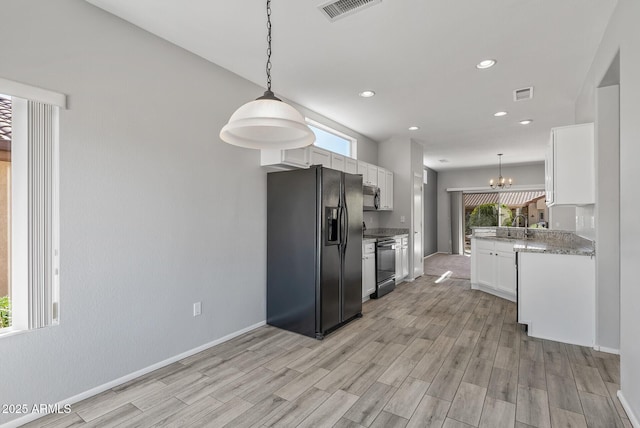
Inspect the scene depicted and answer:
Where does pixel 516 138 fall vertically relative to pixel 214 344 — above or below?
above

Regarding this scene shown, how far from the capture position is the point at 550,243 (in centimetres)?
448

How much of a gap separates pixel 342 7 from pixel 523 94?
288 centimetres

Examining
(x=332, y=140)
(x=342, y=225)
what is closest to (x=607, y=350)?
(x=342, y=225)

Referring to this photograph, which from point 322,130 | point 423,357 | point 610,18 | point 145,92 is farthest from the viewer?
point 322,130

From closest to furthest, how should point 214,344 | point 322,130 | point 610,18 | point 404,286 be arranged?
point 610,18 → point 214,344 → point 322,130 → point 404,286

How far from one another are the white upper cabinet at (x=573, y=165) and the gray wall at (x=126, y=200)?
3305 mm

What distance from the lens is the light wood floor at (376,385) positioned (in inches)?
78.8

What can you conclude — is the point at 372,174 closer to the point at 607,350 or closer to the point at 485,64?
the point at 485,64

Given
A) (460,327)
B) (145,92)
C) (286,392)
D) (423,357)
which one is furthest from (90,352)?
(460,327)

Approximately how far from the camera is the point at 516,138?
6.17 meters

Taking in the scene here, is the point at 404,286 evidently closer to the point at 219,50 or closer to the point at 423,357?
the point at 423,357

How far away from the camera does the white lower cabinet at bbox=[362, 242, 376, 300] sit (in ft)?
14.9

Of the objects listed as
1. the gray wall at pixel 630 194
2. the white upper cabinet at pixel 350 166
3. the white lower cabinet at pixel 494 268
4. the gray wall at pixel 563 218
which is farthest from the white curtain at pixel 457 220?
the gray wall at pixel 630 194

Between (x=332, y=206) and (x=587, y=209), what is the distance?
2859 millimetres
